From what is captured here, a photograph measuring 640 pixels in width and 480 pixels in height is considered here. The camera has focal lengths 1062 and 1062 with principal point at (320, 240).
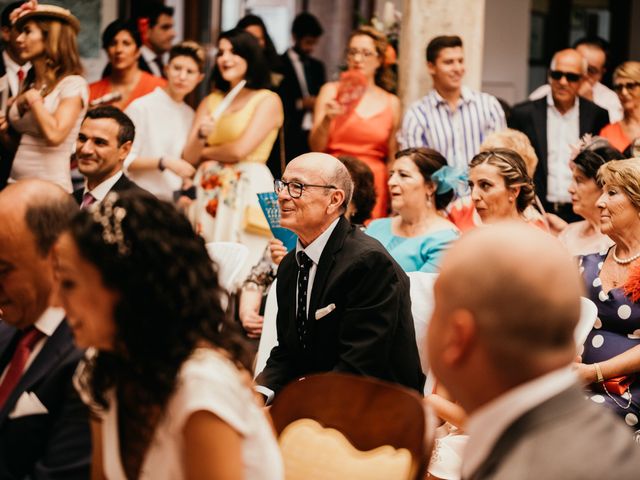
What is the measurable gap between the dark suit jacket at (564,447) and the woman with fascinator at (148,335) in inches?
19.1

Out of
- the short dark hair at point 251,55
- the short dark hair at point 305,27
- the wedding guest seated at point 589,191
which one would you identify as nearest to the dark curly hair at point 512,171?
the wedding guest seated at point 589,191

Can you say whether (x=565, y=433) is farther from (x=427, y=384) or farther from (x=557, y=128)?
(x=557, y=128)

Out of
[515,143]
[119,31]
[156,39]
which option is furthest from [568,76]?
[156,39]

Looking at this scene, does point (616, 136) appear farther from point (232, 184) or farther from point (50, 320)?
point (50, 320)

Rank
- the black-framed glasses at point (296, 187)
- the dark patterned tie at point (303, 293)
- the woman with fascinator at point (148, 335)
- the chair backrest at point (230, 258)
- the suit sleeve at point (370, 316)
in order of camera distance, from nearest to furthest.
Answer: the woman with fascinator at point (148, 335) → the suit sleeve at point (370, 316) → the dark patterned tie at point (303, 293) → the black-framed glasses at point (296, 187) → the chair backrest at point (230, 258)

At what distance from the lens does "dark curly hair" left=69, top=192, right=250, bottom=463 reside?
1827mm

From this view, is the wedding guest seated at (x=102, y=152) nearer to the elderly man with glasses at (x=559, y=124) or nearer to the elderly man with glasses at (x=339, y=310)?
the elderly man with glasses at (x=339, y=310)

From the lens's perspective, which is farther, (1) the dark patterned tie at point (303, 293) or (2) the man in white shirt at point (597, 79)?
(2) the man in white shirt at point (597, 79)

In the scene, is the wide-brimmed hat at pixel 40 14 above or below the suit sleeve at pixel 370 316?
above

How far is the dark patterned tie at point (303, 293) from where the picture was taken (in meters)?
3.54

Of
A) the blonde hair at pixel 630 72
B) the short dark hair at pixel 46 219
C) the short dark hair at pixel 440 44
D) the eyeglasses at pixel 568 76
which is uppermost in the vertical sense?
the short dark hair at pixel 440 44

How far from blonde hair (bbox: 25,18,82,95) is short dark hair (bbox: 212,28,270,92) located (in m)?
0.93

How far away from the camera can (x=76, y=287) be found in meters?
1.87

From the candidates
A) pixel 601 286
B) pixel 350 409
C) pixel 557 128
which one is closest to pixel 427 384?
pixel 601 286
